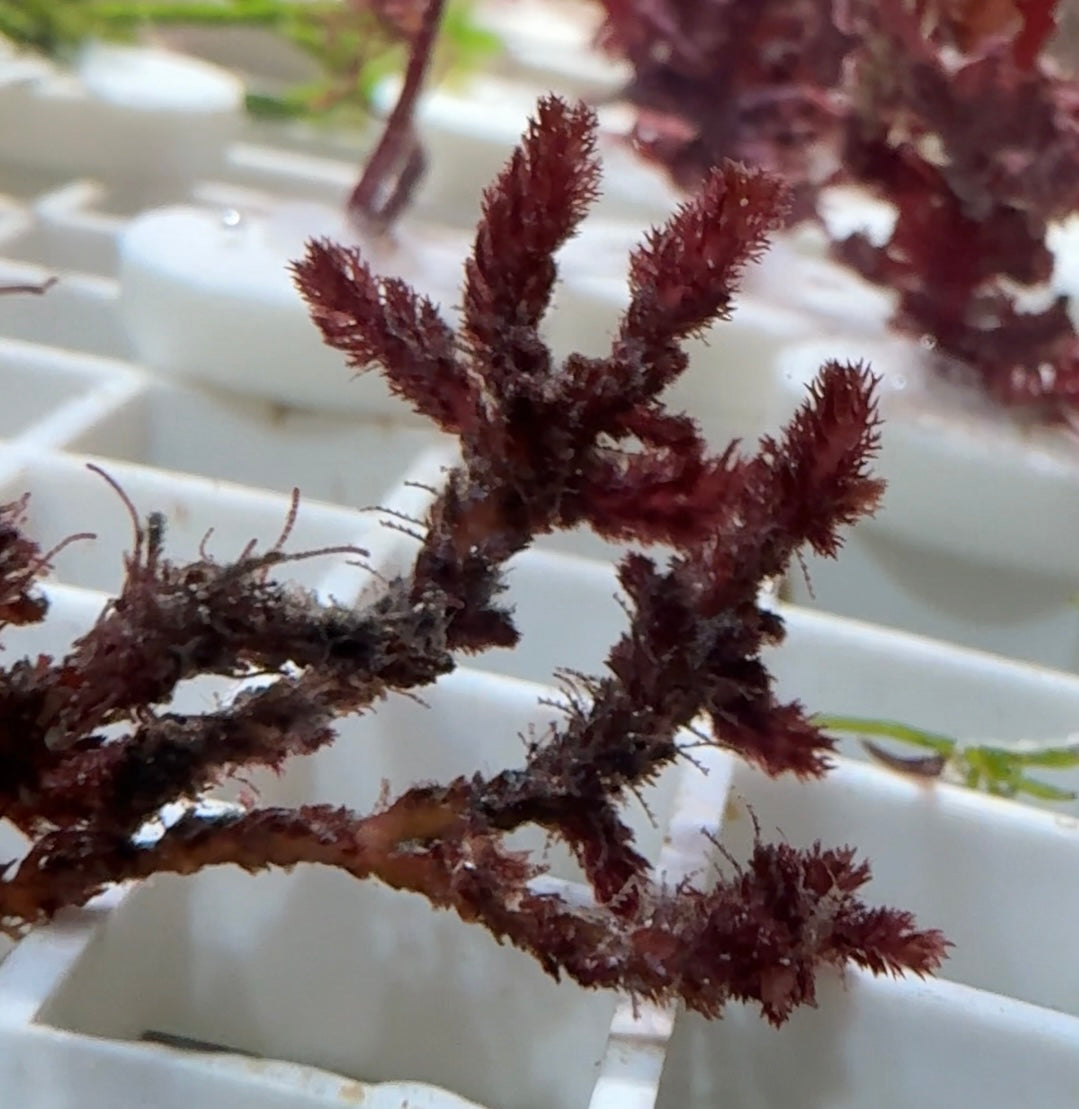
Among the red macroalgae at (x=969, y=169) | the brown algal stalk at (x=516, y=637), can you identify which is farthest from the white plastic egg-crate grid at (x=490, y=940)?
the red macroalgae at (x=969, y=169)

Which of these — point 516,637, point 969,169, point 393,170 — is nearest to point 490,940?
point 516,637

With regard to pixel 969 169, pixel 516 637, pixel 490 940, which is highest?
pixel 969 169

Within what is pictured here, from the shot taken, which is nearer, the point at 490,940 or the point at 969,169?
the point at 490,940

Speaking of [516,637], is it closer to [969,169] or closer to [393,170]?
[969,169]

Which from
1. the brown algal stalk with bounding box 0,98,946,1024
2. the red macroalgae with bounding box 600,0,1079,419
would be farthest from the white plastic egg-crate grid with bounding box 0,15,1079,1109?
the red macroalgae with bounding box 600,0,1079,419

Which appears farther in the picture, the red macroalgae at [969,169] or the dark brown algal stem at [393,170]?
the dark brown algal stem at [393,170]

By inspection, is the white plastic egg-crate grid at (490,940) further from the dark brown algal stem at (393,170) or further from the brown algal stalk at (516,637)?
the dark brown algal stem at (393,170)

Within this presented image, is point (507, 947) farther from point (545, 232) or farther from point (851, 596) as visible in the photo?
point (851, 596)
